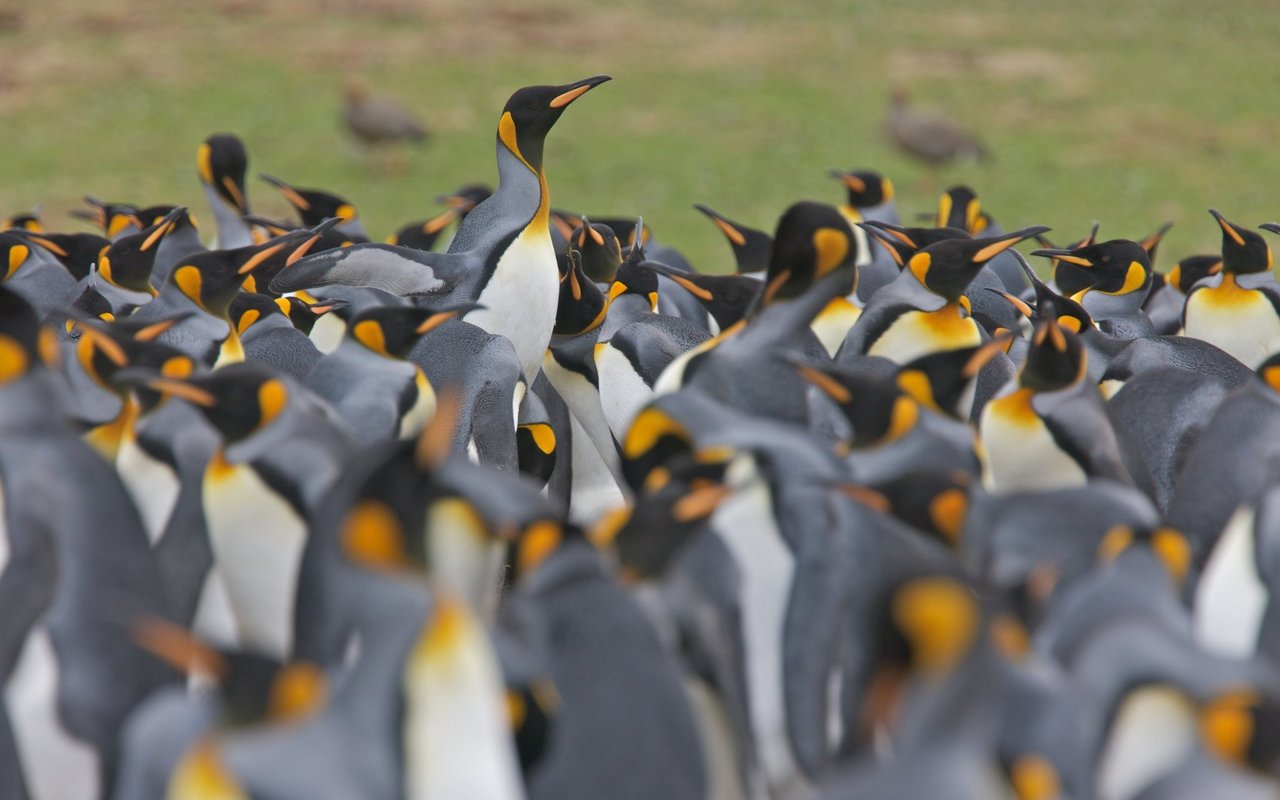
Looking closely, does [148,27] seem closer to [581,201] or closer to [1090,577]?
[581,201]

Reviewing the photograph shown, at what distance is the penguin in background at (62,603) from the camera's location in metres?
2.31

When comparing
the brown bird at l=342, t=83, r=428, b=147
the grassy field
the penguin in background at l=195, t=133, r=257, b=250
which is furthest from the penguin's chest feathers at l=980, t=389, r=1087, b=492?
the brown bird at l=342, t=83, r=428, b=147

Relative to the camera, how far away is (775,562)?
2.48m

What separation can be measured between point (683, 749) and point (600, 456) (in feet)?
6.96

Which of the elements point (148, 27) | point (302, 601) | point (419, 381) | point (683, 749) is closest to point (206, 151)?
point (419, 381)

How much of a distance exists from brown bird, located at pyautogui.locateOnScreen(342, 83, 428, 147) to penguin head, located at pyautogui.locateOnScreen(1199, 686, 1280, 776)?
33.0ft

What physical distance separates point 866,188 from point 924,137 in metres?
5.42

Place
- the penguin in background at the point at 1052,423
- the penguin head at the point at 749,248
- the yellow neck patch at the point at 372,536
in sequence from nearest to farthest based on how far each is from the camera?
the yellow neck patch at the point at 372,536, the penguin in background at the point at 1052,423, the penguin head at the point at 749,248

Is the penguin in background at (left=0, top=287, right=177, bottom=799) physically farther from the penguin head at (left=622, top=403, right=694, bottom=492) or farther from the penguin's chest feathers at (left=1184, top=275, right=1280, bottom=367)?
the penguin's chest feathers at (left=1184, top=275, right=1280, bottom=367)

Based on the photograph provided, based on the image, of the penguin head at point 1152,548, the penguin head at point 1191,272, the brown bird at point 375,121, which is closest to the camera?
the penguin head at point 1152,548

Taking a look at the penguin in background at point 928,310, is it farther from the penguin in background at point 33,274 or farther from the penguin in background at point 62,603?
the penguin in background at point 33,274

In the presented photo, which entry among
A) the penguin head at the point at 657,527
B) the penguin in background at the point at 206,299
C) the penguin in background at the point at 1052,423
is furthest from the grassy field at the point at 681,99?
the penguin head at the point at 657,527

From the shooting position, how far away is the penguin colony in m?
1.95

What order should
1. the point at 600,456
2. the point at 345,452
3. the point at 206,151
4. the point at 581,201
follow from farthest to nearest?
1. the point at 581,201
2. the point at 206,151
3. the point at 600,456
4. the point at 345,452
